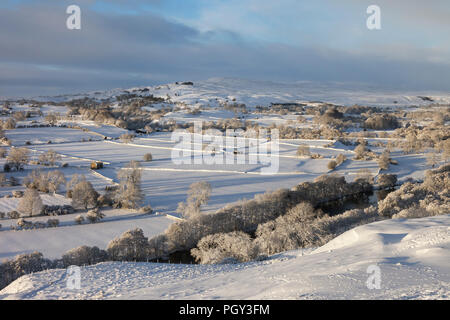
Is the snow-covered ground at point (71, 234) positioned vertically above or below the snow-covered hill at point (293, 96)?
below

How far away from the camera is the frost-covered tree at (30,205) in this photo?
712 inches

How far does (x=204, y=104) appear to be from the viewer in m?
93.3

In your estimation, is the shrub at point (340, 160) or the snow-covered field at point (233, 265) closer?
the snow-covered field at point (233, 265)

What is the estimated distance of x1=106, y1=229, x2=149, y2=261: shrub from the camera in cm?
1334

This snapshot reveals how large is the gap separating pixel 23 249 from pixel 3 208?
6424 mm

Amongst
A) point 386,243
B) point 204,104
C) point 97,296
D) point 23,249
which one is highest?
point 204,104

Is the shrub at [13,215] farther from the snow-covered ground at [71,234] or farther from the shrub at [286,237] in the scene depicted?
the shrub at [286,237]

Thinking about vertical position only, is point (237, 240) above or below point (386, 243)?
below

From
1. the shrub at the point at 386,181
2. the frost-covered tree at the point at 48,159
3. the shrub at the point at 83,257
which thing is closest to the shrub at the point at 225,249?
the shrub at the point at 83,257

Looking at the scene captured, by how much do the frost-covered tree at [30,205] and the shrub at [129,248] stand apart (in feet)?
22.7
